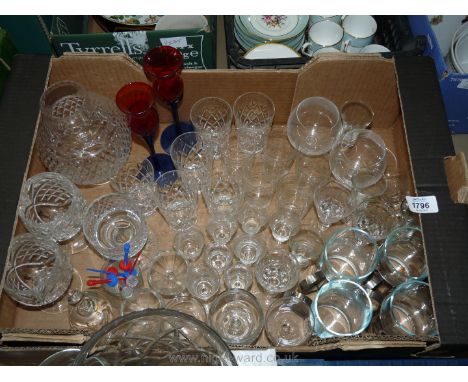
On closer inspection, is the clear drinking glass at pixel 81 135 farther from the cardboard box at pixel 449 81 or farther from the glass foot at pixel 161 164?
the cardboard box at pixel 449 81

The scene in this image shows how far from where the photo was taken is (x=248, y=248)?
1167mm

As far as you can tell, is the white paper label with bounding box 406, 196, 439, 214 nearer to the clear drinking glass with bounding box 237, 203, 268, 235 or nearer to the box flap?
the box flap

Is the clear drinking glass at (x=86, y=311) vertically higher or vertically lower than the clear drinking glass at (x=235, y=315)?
higher

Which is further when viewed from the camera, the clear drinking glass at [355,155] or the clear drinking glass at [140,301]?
the clear drinking glass at [355,155]

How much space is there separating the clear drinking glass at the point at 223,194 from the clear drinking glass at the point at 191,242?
0.26 feet

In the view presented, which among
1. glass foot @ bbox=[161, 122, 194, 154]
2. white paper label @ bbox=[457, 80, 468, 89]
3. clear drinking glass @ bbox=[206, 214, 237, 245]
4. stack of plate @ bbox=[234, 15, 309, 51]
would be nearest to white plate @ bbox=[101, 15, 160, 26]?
stack of plate @ bbox=[234, 15, 309, 51]

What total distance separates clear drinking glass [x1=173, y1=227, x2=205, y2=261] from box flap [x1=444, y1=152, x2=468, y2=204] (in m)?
0.62

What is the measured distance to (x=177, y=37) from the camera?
1262 mm

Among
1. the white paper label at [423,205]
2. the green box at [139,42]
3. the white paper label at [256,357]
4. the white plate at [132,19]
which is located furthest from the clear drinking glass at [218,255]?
the white plate at [132,19]

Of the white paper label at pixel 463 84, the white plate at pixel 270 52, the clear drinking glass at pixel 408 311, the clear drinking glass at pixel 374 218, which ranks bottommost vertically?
the clear drinking glass at pixel 408 311

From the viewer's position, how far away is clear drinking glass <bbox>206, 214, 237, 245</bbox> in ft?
3.88

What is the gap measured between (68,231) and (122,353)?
472 mm

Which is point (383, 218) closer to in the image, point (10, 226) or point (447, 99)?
point (447, 99)

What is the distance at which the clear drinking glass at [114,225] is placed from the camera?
1093 mm
